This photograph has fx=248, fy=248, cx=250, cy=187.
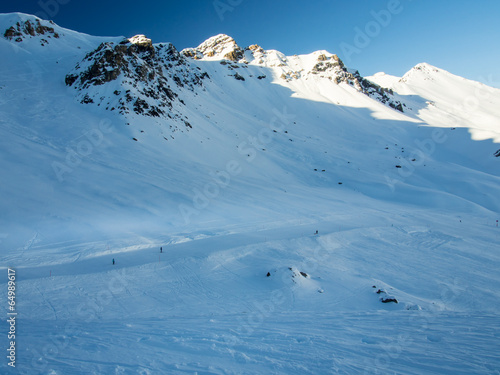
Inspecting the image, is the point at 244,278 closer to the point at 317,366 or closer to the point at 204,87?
the point at 317,366

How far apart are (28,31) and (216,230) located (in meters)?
57.4

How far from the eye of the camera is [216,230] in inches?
745

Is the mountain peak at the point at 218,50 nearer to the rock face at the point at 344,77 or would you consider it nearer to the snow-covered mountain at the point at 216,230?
the rock face at the point at 344,77

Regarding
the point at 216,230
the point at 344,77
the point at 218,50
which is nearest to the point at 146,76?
the point at 216,230

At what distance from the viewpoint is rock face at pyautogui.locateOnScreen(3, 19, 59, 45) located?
44062mm

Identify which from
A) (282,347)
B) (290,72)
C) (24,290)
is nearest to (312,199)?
(282,347)

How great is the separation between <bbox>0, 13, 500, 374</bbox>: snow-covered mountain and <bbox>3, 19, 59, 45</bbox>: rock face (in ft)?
0.93

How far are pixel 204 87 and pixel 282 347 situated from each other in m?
64.6

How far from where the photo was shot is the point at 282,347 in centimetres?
669

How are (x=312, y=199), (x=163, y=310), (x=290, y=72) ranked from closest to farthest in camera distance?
(x=163, y=310), (x=312, y=199), (x=290, y=72)

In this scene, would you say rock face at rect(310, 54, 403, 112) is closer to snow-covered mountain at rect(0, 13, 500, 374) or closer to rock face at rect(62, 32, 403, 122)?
rock face at rect(62, 32, 403, 122)

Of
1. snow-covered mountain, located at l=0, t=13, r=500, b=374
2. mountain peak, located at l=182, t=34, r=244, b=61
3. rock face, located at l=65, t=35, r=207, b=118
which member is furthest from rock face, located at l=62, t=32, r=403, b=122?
mountain peak, located at l=182, t=34, r=244, b=61

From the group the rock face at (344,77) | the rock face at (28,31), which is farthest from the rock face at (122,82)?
the rock face at (344,77)

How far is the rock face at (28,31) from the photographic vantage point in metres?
Answer: 44.1
